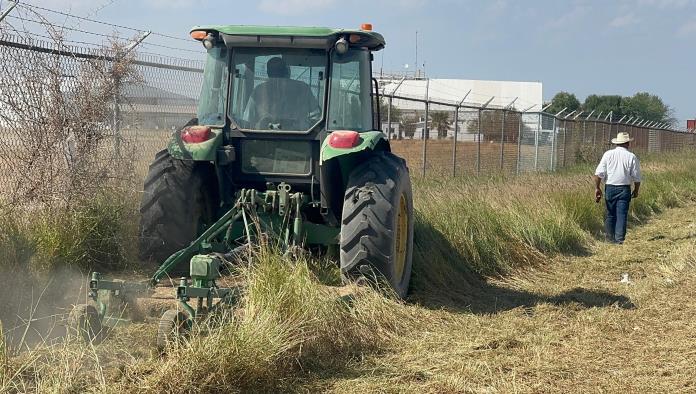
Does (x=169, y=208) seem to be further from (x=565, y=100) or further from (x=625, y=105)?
(x=625, y=105)

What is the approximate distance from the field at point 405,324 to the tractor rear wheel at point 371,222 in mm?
227

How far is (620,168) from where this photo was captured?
1170cm

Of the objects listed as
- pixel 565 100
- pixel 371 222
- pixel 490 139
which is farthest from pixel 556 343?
pixel 565 100

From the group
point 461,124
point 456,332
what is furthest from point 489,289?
point 461,124

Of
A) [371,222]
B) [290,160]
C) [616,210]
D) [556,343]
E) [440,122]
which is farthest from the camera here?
[440,122]

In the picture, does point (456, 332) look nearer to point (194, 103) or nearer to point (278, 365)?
point (278, 365)

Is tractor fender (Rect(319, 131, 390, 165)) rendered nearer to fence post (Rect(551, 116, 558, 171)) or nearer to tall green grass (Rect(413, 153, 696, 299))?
tall green grass (Rect(413, 153, 696, 299))

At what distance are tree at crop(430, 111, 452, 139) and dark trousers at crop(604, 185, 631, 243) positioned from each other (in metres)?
7.35

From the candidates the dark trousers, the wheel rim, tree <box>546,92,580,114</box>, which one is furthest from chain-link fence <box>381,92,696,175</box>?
tree <box>546,92,580,114</box>

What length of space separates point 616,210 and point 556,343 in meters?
6.52

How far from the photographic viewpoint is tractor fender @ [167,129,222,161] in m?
6.32

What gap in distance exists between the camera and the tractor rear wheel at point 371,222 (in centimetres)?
599

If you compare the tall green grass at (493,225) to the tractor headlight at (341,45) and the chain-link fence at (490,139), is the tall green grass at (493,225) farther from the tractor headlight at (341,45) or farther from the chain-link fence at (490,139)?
the chain-link fence at (490,139)

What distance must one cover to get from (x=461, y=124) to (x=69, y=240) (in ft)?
47.2
